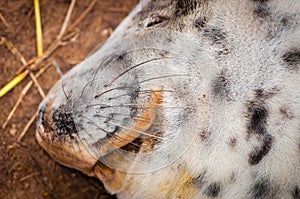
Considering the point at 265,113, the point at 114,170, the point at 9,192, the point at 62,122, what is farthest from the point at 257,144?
the point at 9,192

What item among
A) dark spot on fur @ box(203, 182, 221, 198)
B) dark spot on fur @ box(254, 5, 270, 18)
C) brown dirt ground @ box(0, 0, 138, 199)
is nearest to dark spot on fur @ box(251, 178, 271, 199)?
dark spot on fur @ box(203, 182, 221, 198)

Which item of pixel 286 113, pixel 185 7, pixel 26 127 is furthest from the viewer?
pixel 26 127

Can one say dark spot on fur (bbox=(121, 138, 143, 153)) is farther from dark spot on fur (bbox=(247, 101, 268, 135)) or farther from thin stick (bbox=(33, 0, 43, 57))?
thin stick (bbox=(33, 0, 43, 57))

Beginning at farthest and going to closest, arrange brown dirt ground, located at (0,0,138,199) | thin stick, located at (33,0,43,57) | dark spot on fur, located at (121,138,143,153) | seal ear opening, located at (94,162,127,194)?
thin stick, located at (33,0,43,57)
brown dirt ground, located at (0,0,138,199)
seal ear opening, located at (94,162,127,194)
dark spot on fur, located at (121,138,143,153)

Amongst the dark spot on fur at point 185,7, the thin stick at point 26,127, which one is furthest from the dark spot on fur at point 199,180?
the thin stick at point 26,127

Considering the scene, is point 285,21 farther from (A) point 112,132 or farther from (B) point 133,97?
(A) point 112,132

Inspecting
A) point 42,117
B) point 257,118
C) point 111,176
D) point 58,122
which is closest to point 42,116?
point 42,117

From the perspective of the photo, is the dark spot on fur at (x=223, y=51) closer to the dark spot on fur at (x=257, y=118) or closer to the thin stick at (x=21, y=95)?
the dark spot on fur at (x=257, y=118)
